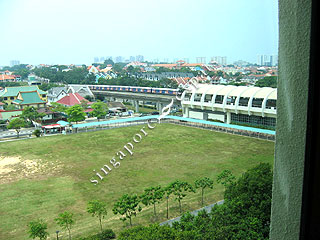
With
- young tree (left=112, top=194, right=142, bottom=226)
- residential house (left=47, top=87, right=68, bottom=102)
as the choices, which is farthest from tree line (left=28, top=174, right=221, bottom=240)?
residential house (left=47, top=87, right=68, bottom=102)

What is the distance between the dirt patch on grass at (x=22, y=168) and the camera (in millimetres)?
4516

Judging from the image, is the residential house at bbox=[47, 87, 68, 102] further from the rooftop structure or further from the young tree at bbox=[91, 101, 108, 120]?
the rooftop structure

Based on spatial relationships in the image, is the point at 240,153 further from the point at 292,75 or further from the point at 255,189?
the point at 292,75

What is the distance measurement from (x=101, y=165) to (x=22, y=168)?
1228 mm

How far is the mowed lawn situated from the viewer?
330 centimetres

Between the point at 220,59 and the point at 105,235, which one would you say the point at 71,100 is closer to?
the point at 105,235

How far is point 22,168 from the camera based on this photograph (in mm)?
4852

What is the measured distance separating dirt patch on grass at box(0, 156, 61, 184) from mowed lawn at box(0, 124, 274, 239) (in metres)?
0.01

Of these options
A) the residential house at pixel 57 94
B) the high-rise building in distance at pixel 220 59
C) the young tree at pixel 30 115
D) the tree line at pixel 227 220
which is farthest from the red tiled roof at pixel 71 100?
the high-rise building in distance at pixel 220 59

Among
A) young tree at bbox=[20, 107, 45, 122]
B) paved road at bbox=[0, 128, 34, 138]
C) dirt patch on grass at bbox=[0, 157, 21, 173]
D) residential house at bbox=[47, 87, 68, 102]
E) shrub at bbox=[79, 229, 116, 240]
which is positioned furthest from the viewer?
residential house at bbox=[47, 87, 68, 102]

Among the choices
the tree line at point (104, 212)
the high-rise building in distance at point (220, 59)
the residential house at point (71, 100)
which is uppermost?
the high-rise building in distance at point (220, 59)

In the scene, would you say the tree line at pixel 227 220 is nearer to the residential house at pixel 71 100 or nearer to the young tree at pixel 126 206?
the young tree at pixel 126 206

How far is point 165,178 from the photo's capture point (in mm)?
4270

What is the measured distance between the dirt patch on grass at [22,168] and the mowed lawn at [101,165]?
0.05ft
